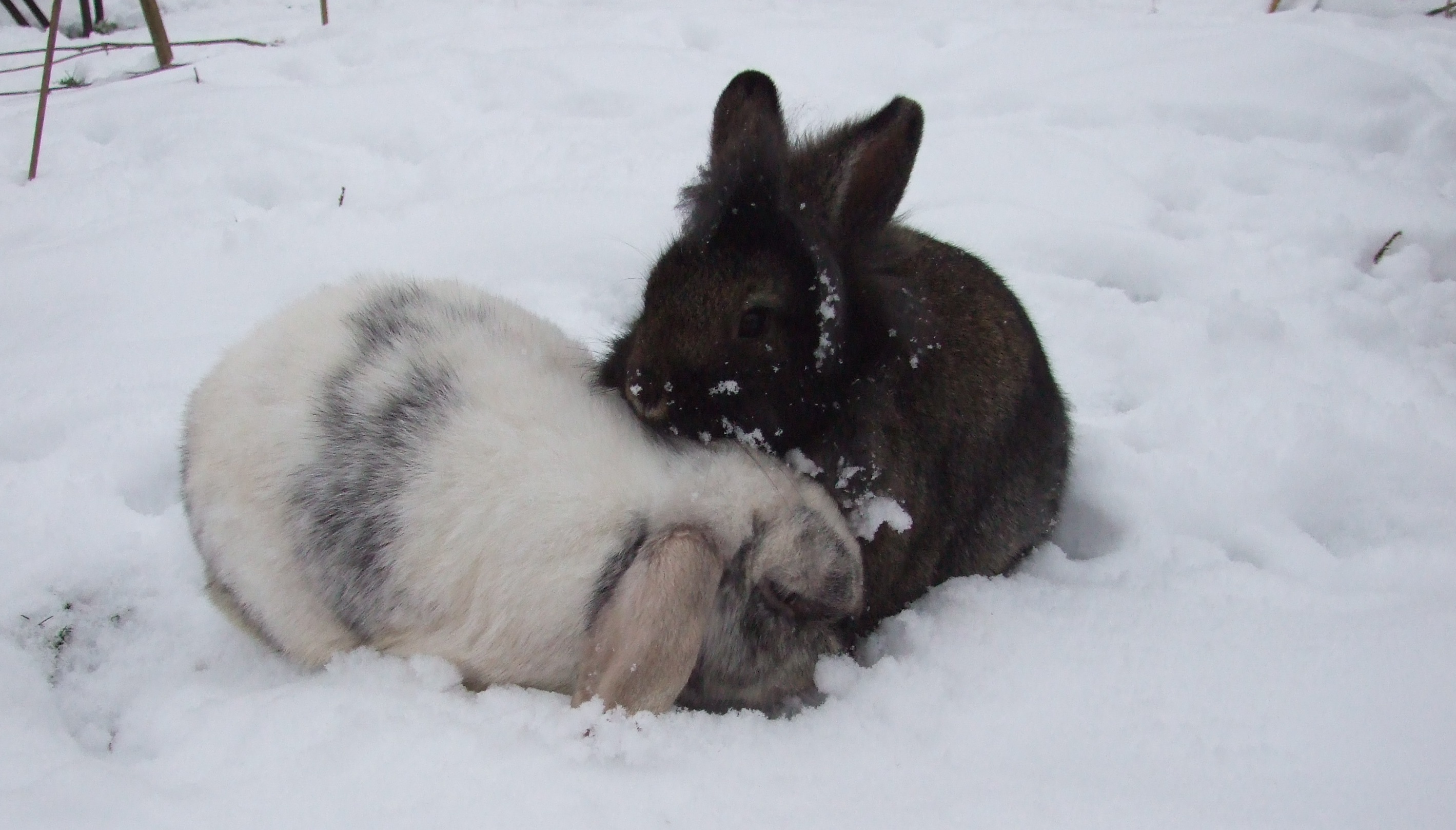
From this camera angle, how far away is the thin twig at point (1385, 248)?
3.56m

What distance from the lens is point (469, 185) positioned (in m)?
4.01

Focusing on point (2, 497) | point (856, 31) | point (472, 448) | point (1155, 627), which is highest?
point (856, 31)

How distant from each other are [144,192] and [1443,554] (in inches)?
189

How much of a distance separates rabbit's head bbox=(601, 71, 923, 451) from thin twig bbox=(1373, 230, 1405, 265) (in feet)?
8.43

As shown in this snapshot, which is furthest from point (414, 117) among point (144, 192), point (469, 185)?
point (144, 192)

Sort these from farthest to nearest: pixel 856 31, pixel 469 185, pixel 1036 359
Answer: pixel 856 31
pixel 469 185
pixel 1036 359

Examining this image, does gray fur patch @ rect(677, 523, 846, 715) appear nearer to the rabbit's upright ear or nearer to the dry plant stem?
the rabbit's upright ear

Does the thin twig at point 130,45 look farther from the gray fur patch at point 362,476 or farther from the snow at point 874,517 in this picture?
the snow at point 874,517

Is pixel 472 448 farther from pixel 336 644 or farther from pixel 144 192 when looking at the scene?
pixel 144 192

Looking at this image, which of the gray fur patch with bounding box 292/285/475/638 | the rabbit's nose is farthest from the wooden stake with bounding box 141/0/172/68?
the rabbit's nose

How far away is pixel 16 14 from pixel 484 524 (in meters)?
7.39

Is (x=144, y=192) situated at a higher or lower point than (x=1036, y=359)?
lower

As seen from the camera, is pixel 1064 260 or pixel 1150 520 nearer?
pixel 1150 520

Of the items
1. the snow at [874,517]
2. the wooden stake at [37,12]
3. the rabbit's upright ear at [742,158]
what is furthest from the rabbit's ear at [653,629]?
the wooden stake at [37,12]
